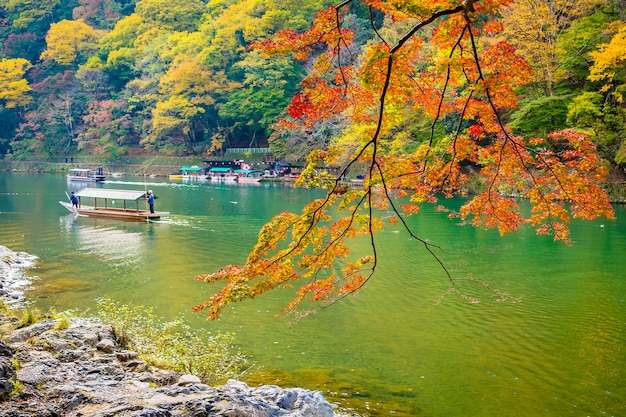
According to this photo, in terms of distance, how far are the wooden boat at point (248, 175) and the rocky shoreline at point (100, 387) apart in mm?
36762

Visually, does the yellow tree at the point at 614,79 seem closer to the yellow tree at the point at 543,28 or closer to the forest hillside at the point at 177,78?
the forest hillside at the point at 177,78

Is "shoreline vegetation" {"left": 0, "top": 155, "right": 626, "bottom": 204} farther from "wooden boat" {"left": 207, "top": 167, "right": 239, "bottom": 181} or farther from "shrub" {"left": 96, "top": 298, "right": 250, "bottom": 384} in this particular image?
"shrub" {"left": 96, "top": 298, "right": 250, "bottom": 384}

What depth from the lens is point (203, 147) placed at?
54.5 meters

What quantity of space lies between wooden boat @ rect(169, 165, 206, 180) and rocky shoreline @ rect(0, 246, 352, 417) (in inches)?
1642

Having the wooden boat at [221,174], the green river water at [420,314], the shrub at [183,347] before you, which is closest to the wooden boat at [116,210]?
the green river water at [420,314]

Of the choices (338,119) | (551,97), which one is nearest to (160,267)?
(551,97)

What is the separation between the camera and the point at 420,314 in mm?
10109

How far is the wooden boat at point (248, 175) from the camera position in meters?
44.1

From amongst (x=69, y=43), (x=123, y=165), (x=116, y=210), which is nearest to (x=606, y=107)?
(x=116, y=210)

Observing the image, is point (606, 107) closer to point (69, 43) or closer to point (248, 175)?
point (248, 175)

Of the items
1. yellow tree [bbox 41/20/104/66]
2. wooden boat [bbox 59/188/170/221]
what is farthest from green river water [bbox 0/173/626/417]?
yellow tree [bbox 41/20/104/66]

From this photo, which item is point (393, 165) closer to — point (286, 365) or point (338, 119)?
point (286, 365)

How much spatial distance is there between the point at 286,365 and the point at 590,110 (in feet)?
79.6

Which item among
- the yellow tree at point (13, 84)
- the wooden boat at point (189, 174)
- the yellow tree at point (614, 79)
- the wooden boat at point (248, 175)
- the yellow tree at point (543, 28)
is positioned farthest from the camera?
the yellow tree at point (13, 84)
